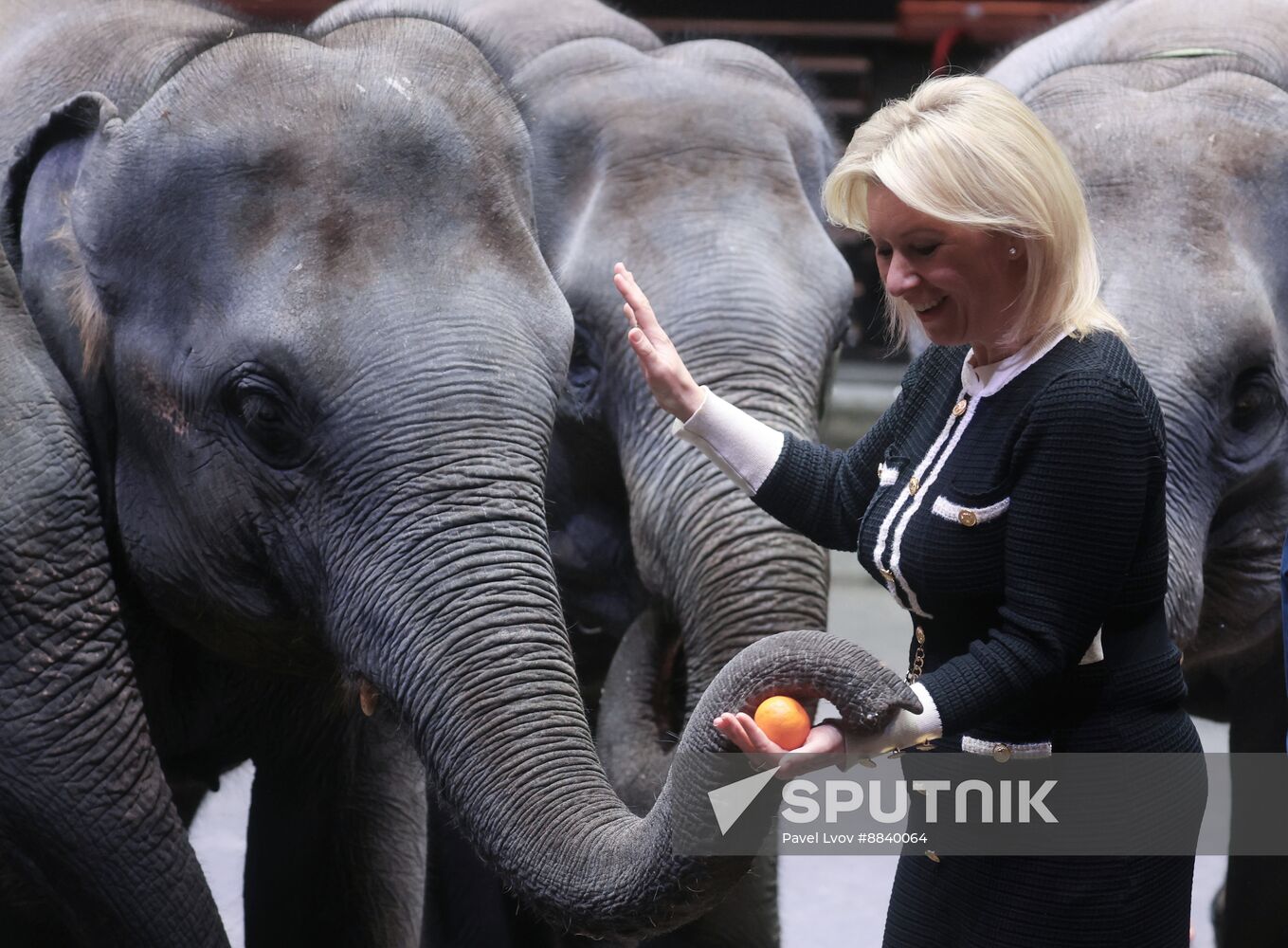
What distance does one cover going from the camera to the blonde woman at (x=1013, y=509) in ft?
5.75

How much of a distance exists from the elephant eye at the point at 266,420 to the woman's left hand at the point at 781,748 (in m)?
0.80

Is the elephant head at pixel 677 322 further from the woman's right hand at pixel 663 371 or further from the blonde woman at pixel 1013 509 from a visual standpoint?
the blonde woman at pixel 1013 509

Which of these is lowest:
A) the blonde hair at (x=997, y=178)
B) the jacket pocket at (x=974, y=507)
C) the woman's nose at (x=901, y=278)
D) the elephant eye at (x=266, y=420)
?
the elephant eye at (x=266, y=420)

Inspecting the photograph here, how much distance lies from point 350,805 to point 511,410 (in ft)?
3.26

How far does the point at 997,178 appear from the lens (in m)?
1.77

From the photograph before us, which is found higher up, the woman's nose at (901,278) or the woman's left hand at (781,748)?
the woman's nose at (901,278)

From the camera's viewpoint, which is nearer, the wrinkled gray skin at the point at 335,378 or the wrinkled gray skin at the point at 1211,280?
the wrinkled gray skin at the point at 335,378

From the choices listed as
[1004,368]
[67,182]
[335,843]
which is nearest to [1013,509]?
[1004,368]

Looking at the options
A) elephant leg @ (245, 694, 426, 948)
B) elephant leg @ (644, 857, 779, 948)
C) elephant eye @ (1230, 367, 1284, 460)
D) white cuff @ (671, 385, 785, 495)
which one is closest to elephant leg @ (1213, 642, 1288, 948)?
elephant eye @ (1230, 367, 1284, 460)

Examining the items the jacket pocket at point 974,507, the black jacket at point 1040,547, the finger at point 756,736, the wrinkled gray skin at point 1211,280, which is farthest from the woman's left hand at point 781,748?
the wrinkled gray skin at point 1211,280

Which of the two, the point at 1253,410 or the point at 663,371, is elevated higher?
the point at 663,371

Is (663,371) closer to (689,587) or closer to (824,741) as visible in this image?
(824,741)

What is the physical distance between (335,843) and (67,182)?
1119 mm

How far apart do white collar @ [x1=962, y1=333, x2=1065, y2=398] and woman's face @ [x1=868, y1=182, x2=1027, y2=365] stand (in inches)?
0.5
